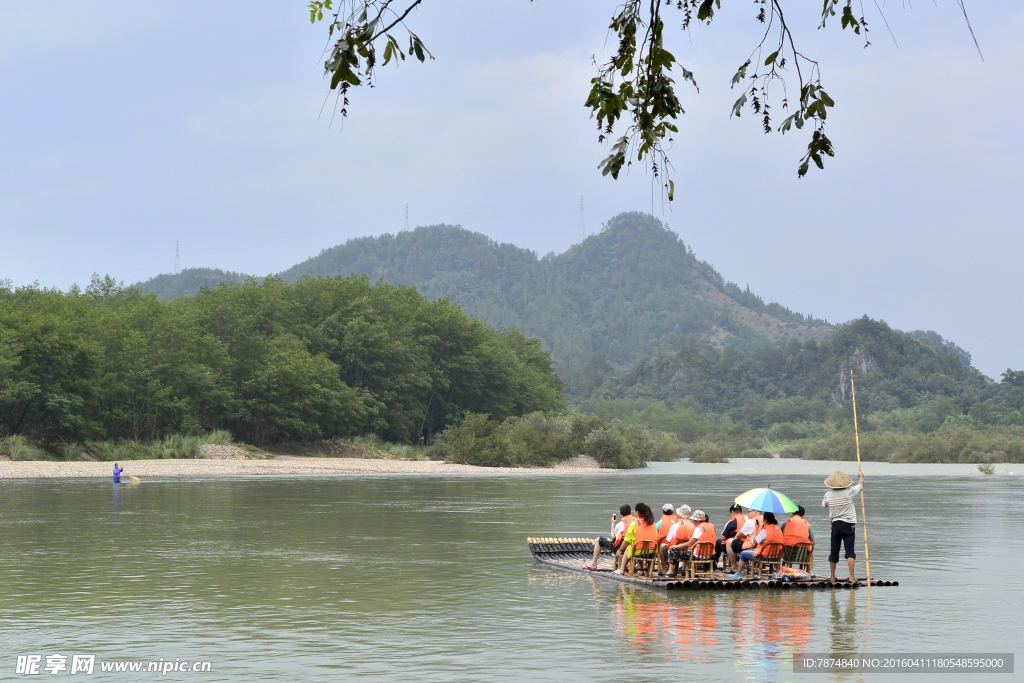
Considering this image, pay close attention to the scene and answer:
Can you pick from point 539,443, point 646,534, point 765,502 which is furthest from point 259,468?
point 646,534

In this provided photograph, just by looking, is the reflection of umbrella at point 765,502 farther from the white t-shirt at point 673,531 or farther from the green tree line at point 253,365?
the green tree line at point 253,365

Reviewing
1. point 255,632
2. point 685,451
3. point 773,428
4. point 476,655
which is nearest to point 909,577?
point 476,655

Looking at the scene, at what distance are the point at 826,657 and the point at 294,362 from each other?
67.1m

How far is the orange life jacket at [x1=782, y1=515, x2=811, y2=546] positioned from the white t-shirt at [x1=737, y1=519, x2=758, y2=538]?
0.55m

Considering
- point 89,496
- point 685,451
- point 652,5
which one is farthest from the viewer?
point 685,451

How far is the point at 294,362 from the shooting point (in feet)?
251

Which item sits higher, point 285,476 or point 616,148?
point 616,148

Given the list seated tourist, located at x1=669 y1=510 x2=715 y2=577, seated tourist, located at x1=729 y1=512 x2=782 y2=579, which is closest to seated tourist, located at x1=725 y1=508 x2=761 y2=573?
seated tourist, located at x1=729 y1=512 x2=782 y2=579

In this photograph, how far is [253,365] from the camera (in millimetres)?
79000

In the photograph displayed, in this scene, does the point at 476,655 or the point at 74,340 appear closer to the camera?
the point at 476,655

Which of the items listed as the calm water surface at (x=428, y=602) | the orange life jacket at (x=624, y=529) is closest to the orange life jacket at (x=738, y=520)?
the orange life jacket at (x=624, y=529)

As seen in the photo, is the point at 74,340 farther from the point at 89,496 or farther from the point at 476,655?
the point at 476,655

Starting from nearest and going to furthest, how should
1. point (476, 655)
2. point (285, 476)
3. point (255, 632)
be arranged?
point (476, 655)
point (255, 632)
point (285, 476)

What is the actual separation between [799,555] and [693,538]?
1920 mm
